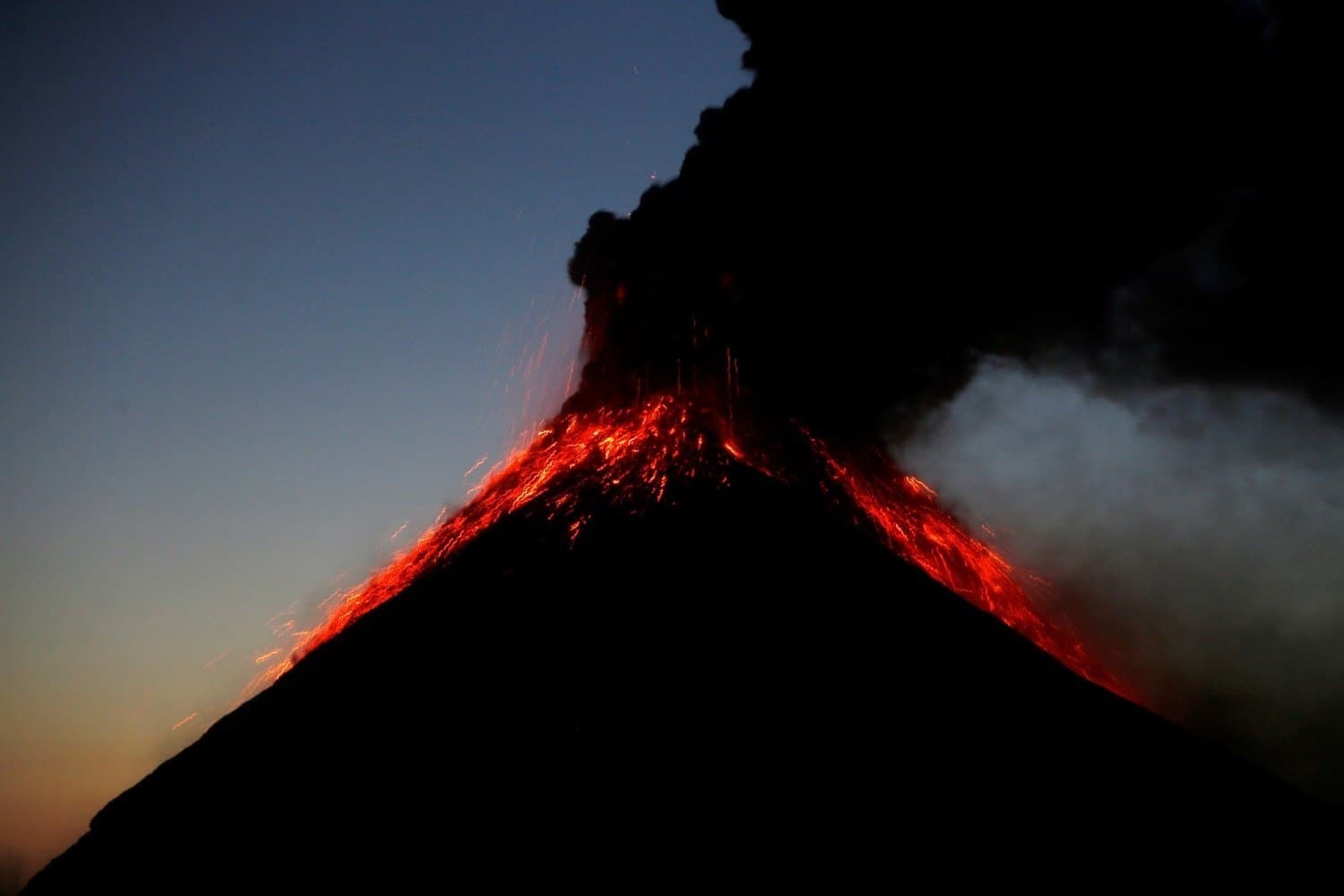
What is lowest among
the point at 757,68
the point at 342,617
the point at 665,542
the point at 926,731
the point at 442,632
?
the point at 926,731

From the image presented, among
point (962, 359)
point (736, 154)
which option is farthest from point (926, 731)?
point (736, 154)

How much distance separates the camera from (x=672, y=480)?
735 inches

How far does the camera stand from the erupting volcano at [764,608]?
890 centimetres

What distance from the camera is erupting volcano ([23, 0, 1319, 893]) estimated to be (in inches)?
350

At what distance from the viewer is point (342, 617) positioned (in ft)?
64.1

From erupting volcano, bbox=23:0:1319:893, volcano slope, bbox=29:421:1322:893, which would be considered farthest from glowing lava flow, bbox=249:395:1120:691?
volcano slope, bbox=29:421:1322:893

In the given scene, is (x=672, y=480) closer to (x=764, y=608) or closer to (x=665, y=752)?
(x=764, y=608)

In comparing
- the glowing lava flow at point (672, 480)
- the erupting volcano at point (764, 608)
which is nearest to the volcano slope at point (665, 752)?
the erupting volcano at point (764, 608)

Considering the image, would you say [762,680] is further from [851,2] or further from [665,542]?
[851,2]

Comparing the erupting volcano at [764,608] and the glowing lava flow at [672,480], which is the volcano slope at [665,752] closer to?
the erupting volcano at [764,608]

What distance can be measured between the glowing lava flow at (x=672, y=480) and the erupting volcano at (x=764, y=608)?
5.9 inches

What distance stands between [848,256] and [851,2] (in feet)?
31.7

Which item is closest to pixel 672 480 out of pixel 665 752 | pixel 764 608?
pixel 764 608

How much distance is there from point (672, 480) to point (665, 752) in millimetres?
9552
